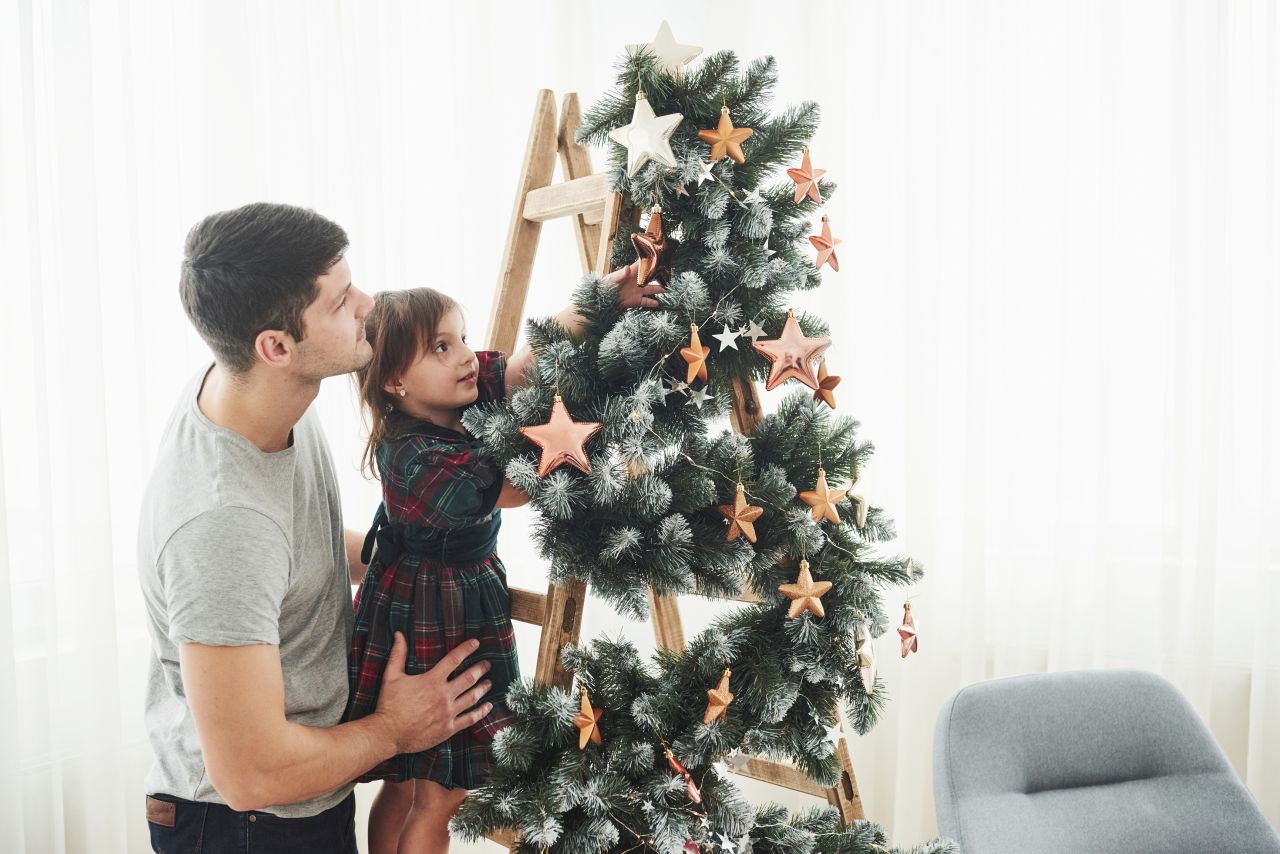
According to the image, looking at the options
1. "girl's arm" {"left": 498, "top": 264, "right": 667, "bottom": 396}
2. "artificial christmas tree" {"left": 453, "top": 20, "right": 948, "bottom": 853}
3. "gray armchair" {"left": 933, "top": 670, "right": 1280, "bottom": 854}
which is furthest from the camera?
"gray armchair" {"left": 933, "top": 670, "right": 1280, "bottom": 854}

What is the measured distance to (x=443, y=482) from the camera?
1.20m

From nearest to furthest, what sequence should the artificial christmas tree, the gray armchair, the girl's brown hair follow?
the artificial christmas tree
the girl's brown hair
the gray armchair

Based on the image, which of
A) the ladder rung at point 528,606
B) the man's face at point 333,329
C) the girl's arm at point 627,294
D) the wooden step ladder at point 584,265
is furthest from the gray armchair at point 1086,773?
the man's face at point 333,329

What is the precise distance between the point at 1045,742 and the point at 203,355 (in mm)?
1804

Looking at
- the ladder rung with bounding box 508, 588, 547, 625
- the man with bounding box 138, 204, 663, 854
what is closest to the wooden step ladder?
the ladder rung with bounding box 508, 588, 547, 625

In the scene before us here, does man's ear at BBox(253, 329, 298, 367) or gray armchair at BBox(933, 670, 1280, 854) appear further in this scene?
gray armchair at BBox(933, 670, 1280, 854)

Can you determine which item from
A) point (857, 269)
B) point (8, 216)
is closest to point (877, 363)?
point (857, 269)

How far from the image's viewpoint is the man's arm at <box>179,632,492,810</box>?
113 centimetres

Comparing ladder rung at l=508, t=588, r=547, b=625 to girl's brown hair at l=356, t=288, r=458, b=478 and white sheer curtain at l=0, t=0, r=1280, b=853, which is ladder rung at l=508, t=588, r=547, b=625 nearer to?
girl's brown hair at l=356, t=288, r=458, b=478

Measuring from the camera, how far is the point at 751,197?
1.16 metres

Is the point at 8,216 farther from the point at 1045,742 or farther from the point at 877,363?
the point at 1045,742

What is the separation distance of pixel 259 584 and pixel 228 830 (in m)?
0.41

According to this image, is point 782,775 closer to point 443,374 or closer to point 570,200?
point 443,374

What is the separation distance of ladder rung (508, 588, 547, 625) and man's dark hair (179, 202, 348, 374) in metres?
0.50
